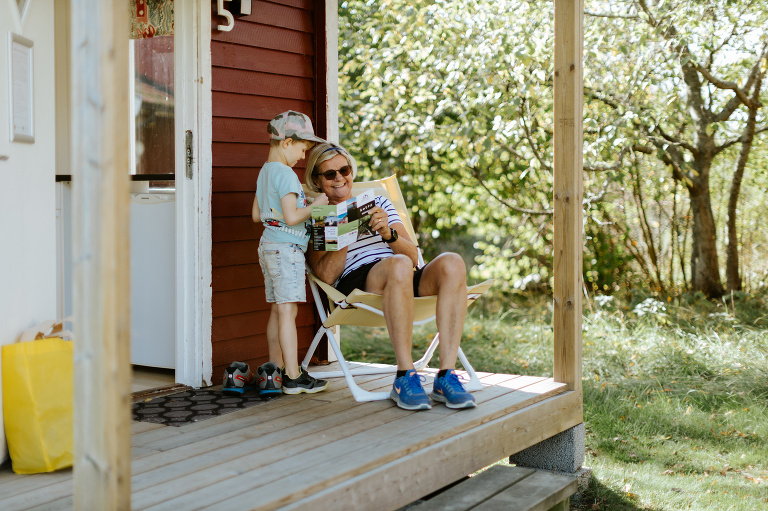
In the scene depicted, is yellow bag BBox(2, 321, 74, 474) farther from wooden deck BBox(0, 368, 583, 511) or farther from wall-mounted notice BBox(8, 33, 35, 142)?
wall-mounted notice BBox(8, 33, 35, 142)

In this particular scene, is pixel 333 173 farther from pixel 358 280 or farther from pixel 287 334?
pixel 287 334

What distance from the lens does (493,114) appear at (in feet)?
21.7

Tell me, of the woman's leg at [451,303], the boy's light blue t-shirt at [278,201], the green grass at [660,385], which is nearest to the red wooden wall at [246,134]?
the boy's light blue t-shirt at [278,201]

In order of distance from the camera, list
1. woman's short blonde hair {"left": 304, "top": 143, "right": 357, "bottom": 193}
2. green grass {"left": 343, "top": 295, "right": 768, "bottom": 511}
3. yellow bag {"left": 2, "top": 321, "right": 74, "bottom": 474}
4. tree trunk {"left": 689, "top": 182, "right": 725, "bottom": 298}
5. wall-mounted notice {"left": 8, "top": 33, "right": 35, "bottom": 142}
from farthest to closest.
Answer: tree trunk {"left": 689, "top": 182, "right": 725, "bottom": 298} → green grass {"left": 343, "top": 295, "right": 768, "bottom": 511} → woman's short blonde hair {"left": 304, "top": 143, "right": 357, "bottom": 193} → wall-mounted notice {"left": 8, "top": 33, "right": 35, "bottom": 142} → yellow bag {"left": 2, "top": 321, "right": 74, "bottom": 474}

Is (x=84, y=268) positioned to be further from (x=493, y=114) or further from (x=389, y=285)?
(x=493, y=114)

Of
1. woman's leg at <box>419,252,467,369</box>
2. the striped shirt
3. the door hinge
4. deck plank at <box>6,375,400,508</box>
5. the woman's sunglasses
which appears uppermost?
the door hinge

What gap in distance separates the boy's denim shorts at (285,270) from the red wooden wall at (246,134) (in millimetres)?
438

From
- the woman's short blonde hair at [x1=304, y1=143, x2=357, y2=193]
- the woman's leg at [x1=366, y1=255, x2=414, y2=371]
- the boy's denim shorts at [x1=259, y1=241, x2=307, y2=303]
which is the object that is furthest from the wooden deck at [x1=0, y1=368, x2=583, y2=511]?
the woman's short blonde hair at [x1=304, y1=143, x2=357, y2=193]

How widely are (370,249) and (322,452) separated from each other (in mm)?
1188

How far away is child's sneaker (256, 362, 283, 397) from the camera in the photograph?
3.37 meters

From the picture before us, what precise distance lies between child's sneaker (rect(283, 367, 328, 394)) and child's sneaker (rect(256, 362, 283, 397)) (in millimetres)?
47

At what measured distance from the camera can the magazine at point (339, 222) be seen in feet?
10.5

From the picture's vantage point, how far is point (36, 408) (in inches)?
95.9

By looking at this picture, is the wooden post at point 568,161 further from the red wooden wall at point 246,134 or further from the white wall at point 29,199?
the white wall at point 29,199
